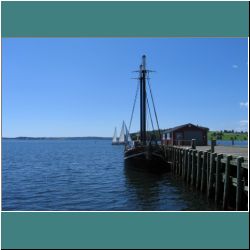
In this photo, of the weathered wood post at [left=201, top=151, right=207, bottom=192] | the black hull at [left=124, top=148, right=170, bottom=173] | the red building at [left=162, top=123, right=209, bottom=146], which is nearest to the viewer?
the weathered wood post at [left=201, top=151, right=207, bottom=192]

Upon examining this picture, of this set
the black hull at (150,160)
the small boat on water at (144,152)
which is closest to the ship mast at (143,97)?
the small boat on water at (144,152)

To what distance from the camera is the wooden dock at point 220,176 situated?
16.5 m

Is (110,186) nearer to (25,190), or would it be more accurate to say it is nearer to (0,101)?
(25,190)

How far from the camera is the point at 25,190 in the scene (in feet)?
89.9

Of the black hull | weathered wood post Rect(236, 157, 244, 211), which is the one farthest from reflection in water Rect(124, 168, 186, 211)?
weathered wood post Rect(236, 157, 244, 211)

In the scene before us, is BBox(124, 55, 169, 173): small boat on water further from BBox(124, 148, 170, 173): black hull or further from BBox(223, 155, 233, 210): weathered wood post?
BBox(223, 155, 233, 210): weathered wood post

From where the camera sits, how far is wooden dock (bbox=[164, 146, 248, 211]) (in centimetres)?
1647

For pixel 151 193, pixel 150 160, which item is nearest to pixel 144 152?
pixel 150 160

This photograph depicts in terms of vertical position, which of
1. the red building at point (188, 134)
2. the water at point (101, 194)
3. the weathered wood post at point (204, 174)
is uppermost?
the red building at point (188, 134)

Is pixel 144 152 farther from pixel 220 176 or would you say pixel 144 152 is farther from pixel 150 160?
pixel 220 176

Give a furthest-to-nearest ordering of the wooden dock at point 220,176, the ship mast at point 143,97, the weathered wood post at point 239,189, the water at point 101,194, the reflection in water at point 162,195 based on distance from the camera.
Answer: the ship mast at point 143,97
the water at point 101,194
the reflection in water at point 162,195
the wooden dock at point 220,176
the weathered wood post at point 239,189

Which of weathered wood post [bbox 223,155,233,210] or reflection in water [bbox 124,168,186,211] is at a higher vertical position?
weathered wood post [bbox 223,155,233,210]

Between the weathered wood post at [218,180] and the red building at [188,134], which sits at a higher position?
the red building at [188,134]

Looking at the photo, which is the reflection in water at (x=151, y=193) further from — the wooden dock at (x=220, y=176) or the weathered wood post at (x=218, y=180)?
the weathered wood post at (x=218, y=180)
